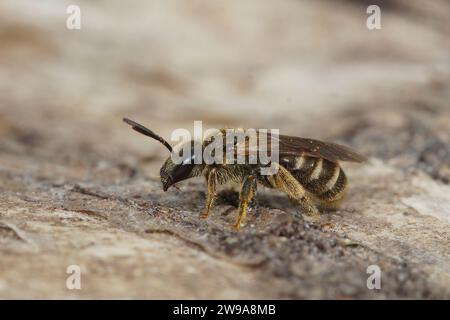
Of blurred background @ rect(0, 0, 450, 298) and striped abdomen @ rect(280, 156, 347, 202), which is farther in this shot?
blurred background @ rect(0, 0, 450, 298)

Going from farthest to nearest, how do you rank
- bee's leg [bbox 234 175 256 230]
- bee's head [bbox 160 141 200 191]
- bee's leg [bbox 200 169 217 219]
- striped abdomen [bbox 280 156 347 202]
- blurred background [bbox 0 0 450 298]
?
blurred background [bbox 0 0 450 298] < striped abdomen [bbox 280 156 347 202] < bee's head [bbox 160 141 200 191] < bee's leg [bbox 200 169 217 219] < bee's leg [bbox 234 175 256 230]

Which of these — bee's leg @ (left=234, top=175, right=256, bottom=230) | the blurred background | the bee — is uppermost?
the blurred background

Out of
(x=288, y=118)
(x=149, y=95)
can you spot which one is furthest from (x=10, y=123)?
(x=288, y=118)

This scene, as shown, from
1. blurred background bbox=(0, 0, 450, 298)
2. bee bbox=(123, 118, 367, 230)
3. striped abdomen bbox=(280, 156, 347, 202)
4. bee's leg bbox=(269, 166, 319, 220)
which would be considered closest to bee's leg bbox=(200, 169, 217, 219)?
bee bbox=(123, 118, 367, 230)

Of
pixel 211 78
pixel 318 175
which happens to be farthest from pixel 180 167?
pixel 211 78

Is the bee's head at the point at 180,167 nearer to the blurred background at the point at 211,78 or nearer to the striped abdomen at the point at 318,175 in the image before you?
the striped abdomen at the point at 318,175

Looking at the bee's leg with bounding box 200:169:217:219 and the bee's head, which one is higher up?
the bee's head

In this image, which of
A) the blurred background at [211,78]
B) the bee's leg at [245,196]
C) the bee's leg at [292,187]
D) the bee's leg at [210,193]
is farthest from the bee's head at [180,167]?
the blurred background at [211,78]

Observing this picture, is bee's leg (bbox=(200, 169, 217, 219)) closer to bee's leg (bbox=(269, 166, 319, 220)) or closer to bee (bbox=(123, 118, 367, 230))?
bee (bbox=(123, 118, 367, 230))
